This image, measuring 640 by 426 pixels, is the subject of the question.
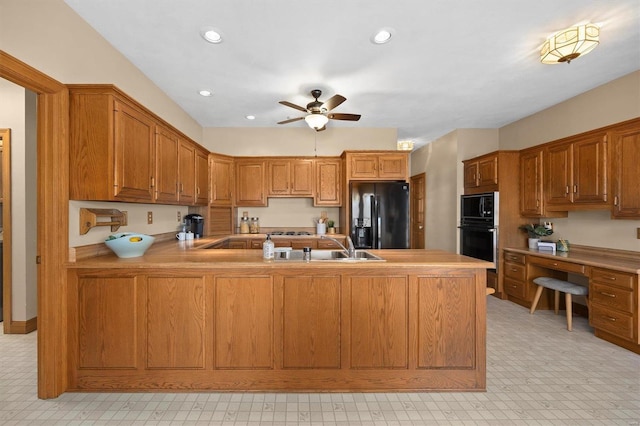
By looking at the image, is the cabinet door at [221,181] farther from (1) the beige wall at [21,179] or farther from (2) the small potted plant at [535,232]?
(2) the small potted plant at [535,232]

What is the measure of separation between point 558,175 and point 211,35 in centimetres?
422

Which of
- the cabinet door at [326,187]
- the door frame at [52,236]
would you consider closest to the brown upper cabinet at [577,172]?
the cabinet door at [326,187]

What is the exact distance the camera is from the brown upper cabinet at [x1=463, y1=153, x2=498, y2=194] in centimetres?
417

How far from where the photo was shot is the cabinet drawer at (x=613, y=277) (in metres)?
2.55

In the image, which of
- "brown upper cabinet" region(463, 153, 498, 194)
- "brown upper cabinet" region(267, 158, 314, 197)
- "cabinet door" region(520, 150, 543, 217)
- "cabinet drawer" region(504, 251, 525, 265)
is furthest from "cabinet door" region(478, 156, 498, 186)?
"brown upper cabinet" region(267, 158, 314, 197)

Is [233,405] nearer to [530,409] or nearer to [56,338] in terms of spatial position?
[56,338]

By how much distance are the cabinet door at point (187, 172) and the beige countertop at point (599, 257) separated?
4.46 m

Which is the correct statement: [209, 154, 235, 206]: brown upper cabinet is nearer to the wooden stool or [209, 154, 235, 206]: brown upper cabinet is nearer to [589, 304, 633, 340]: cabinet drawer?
the wooden stool

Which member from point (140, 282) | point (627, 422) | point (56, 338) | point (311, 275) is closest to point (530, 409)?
point (627, 422)

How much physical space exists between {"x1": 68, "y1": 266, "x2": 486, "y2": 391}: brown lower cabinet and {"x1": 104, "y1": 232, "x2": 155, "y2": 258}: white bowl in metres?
0.31

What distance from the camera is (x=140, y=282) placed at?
2012 mm

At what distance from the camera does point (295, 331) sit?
2.04 meters

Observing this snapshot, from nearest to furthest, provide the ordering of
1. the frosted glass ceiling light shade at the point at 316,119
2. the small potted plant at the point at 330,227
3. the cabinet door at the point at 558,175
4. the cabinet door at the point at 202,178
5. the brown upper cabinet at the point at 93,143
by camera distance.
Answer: the brown upper cabinet at the point at 93,143 < the frosted glass ceiling light shade at the point at 316,119 < the cabinet door at the point at 558,175 < the cabinet door at the point at 202,178 < the small potted plant at the point at 330,227

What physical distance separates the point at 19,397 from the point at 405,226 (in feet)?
13.9
